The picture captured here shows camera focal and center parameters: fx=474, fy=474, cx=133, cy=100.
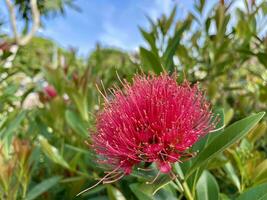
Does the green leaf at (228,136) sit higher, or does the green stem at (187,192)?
the green leaf at (228,136)

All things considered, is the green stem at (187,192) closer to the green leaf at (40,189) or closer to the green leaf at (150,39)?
the green leaf at (150,39)

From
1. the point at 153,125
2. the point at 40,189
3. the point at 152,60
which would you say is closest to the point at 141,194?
the point at 153,125

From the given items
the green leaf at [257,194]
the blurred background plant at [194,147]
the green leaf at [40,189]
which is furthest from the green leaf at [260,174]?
the green leaf at [40,189]

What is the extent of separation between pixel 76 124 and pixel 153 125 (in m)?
0.96

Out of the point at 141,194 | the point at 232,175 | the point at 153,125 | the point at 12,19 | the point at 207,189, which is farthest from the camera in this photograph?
the point at 12,19

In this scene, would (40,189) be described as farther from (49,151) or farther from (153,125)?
(153,125)

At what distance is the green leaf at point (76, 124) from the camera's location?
192 cm

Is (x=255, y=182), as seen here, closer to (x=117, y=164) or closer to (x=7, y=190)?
(x=117, y=164)

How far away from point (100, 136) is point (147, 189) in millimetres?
201

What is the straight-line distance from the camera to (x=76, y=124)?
194 cm

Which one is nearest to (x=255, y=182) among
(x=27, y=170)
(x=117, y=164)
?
(x=117, y=164)

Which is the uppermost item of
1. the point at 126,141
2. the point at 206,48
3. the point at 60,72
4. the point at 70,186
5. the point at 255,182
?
the point at 60,72

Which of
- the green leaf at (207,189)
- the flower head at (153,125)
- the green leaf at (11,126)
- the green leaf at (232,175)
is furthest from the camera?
the green leaf at (11,126)

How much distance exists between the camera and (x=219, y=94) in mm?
2590
